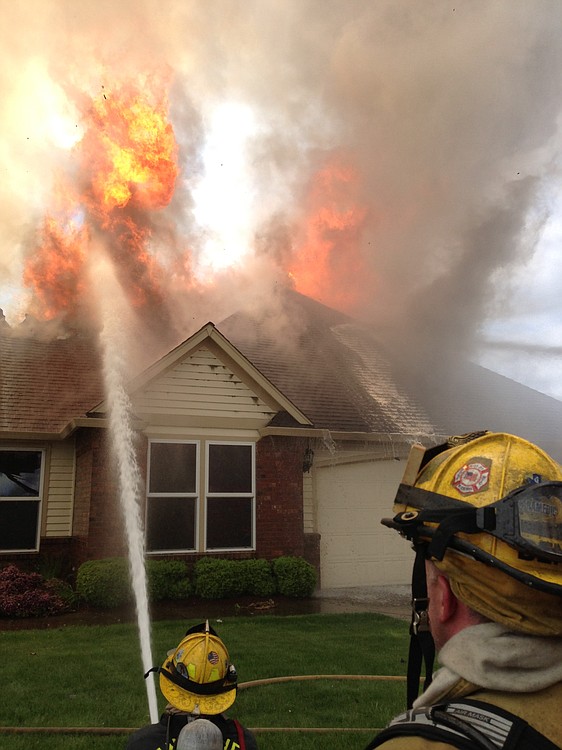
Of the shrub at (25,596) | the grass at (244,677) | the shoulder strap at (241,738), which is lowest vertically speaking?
the grass at (244,677)

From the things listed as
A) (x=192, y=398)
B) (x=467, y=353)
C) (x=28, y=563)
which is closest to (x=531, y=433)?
(x=467, y=353)

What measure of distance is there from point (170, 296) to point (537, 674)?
13698 mm

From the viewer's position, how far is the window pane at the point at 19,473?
1238 centimetres

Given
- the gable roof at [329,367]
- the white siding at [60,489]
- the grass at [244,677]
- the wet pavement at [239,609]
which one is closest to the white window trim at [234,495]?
the wet pavement at [239,609]

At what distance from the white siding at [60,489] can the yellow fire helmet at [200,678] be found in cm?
1028

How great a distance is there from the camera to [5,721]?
17.3 feet

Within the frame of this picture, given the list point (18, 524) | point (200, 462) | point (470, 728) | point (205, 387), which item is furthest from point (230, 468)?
point (470, 728)

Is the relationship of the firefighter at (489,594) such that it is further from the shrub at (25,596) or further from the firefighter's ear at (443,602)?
the shrub at (25,596)

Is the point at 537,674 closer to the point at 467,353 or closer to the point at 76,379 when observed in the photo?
the point at 76,379

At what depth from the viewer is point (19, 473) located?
492 inches

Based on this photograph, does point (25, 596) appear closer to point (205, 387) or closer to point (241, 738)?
point (205, 387)

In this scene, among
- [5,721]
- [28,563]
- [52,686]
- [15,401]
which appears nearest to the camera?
[5,721]

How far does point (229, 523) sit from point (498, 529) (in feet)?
38.0

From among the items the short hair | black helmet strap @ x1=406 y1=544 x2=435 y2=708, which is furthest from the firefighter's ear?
the short hair
